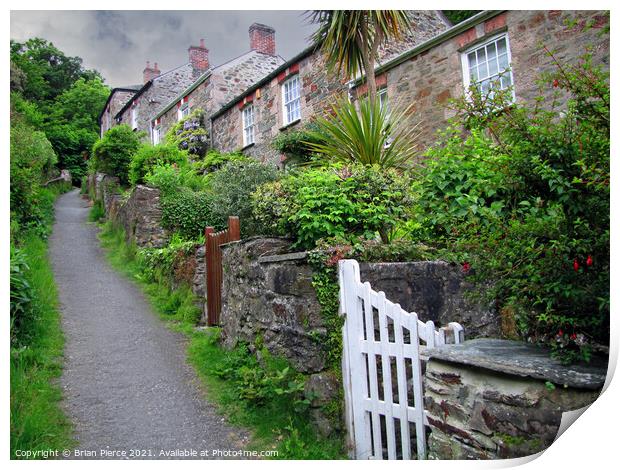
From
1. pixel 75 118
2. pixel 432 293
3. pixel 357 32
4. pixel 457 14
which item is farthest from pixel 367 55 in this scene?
pixel 457 14

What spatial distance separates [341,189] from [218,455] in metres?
2.29

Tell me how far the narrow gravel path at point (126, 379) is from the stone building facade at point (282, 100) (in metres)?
4.62

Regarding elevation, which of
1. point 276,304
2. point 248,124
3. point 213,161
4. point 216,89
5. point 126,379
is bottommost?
point 126,379

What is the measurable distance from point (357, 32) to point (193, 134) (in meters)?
8.02

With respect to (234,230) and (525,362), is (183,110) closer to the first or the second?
(234,230)

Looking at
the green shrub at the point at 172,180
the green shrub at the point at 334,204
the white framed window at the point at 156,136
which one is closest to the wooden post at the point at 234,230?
the green shrub at the point at 334,204

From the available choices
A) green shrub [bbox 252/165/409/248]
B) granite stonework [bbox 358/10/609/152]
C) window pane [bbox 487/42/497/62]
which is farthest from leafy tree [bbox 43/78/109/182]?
window pane [bbox 487/42/497/62]

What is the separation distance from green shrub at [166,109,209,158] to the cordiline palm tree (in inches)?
272

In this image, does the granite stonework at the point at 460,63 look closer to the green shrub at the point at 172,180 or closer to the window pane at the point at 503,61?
the window pane at the point at 503,61

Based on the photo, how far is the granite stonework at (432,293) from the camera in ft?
10.6

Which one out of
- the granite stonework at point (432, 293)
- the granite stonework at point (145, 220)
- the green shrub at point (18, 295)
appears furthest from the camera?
the granite stonework at point (145, 220)

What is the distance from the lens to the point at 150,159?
35.1 ft

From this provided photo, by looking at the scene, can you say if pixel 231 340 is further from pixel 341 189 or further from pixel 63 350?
pixel 341 189
